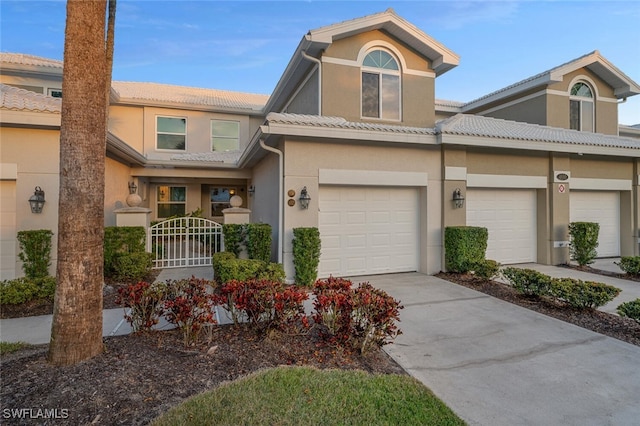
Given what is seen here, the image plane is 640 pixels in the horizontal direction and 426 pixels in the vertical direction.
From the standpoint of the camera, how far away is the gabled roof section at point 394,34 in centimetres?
847

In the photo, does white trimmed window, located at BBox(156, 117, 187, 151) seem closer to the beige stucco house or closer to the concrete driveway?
the beige stucco house

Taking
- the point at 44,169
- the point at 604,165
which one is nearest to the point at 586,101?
the point at 604,165

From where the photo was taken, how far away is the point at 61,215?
329 centimetres

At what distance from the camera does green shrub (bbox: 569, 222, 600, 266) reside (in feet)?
30.8

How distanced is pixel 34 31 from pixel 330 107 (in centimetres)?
699

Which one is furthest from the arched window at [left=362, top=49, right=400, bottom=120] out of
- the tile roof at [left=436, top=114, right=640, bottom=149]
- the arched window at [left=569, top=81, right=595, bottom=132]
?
the arched window at [left=569, top=81, right=595, bottom=132]

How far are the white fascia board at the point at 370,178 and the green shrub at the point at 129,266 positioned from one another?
4564 mm

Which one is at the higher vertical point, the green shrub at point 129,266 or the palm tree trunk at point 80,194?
the palm tree trunk at point 80,194

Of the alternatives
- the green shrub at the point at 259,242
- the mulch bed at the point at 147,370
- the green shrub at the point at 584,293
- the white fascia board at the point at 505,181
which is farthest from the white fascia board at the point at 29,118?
the green shrub at the point at 584,293

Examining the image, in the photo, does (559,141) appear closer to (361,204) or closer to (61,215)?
(361,204)

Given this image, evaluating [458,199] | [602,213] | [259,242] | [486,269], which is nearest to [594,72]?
[602,213]

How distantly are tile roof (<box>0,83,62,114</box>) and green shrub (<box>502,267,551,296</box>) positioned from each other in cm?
977

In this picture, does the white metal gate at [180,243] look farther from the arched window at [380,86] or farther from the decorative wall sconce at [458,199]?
the decorative wall sconce at [458,199]

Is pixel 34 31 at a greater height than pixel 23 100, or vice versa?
pixel 34 31
